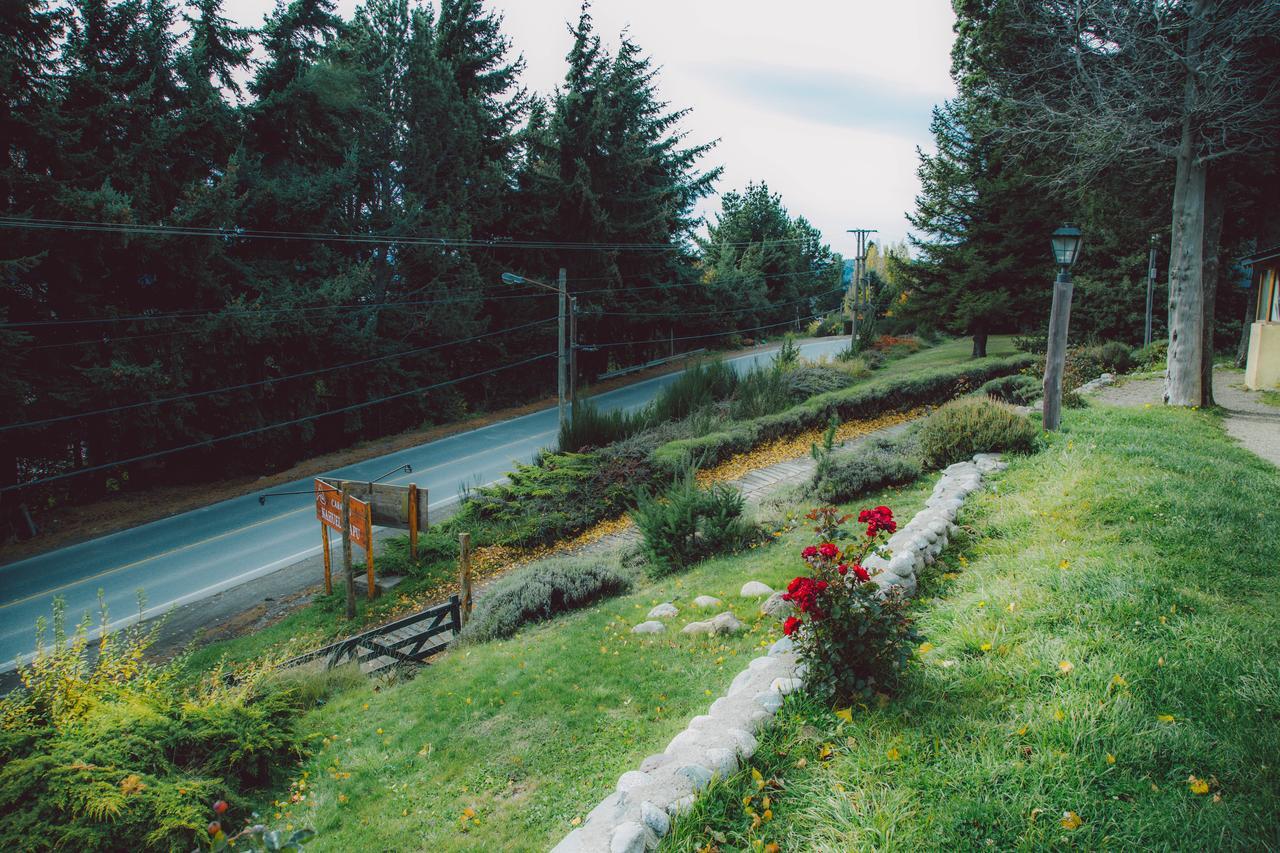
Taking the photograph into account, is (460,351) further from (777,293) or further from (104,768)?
(777,293)

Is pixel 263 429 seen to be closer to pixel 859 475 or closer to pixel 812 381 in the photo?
pixel 812 381

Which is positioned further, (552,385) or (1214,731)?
(552,385)

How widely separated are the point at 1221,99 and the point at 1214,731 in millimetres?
14150

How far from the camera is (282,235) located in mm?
24016

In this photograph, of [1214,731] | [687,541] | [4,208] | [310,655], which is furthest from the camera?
[4,208]

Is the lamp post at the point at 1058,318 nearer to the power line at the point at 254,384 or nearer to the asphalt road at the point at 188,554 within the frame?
the asphalt road at the point at 188,554

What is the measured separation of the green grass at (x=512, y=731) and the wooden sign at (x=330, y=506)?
18.4ft

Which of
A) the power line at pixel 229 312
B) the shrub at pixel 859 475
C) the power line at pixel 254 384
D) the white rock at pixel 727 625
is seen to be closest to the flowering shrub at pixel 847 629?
the white rock at pixel 727 625

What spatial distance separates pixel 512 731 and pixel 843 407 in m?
14.0

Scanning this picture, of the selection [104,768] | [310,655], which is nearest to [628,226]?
[310,655]

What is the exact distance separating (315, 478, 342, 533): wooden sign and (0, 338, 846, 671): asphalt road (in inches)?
114

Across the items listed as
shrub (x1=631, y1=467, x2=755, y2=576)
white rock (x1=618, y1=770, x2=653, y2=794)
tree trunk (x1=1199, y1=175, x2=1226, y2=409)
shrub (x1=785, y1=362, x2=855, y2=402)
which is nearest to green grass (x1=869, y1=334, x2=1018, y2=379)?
shrub (x1=785, y1=362, x2=855, y2=402)

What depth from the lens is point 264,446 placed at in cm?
2300

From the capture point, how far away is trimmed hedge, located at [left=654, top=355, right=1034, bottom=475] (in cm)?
1464
